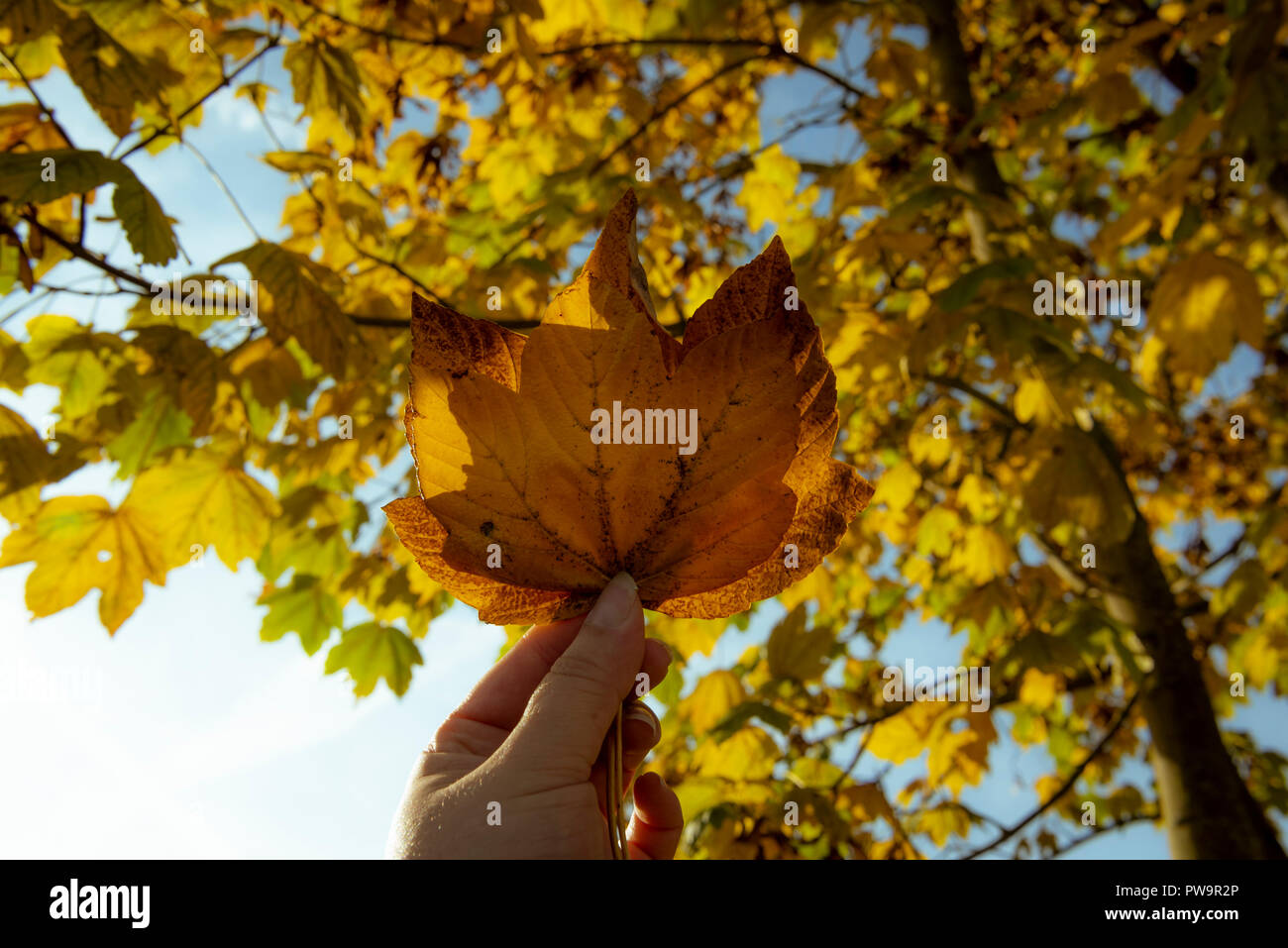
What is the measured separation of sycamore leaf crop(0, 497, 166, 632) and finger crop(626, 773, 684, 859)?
1381mm

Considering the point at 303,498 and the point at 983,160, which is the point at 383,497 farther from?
the point at 983,160

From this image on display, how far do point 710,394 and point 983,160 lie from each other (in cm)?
324

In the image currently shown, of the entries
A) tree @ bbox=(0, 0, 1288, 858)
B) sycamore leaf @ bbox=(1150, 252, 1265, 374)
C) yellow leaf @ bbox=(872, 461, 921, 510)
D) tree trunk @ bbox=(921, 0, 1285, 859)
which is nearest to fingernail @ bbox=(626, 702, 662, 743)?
tree @ bbox=(0, 0, 1288, 858)

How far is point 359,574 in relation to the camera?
8.54 feet

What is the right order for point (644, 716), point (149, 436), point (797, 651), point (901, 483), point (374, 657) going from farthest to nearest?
point (901, 483) < point (797, 651) < point (374, 657) < point (149, 436) < point (644, 716)

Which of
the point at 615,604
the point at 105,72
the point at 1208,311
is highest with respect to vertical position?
the point at 105,72

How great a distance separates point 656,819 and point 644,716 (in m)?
0.20

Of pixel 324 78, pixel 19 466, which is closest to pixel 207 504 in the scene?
pixel 19 466

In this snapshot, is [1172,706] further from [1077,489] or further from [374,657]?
[374,657]

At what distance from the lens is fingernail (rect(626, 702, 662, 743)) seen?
2.89 feet

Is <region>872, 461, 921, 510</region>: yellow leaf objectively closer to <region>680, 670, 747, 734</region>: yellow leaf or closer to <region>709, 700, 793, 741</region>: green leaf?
<region>680, 670, 747, 734</region>: yellow leaf

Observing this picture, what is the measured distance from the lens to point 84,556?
1673 mm
